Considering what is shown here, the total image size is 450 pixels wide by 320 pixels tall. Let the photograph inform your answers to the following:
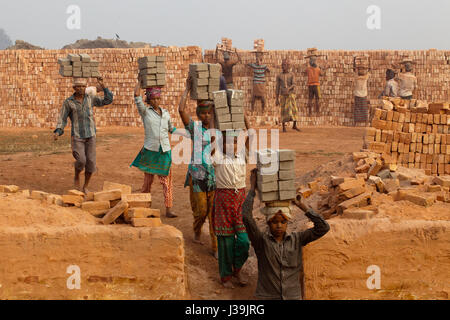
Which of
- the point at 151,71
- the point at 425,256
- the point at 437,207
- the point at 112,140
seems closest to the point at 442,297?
the point at 425,256

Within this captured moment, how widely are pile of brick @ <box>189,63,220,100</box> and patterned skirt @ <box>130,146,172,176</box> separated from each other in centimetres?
121

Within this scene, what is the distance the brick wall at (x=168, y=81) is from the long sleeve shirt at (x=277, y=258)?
554 inches

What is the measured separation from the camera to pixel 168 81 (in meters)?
18.5

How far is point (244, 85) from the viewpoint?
63.7 ft

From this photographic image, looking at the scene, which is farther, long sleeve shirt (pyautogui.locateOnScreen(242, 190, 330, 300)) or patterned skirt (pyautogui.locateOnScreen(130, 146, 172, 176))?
patterned skirt (pyautogui.locateOnScreen(130, 146, 172, 176))

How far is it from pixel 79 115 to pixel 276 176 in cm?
392

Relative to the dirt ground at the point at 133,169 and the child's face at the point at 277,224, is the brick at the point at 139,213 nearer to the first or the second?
the dirt ground at the point at 133,169

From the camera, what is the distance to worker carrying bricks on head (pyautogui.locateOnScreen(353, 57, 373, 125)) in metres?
18.1

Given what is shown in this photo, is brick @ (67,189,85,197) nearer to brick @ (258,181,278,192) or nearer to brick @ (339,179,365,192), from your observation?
brick @ (258,181,278,192)

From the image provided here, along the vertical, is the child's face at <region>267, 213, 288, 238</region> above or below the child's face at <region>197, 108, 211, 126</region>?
below

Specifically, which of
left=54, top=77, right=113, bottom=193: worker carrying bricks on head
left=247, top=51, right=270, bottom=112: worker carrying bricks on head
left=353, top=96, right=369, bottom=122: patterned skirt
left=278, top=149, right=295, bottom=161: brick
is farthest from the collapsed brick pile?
left=353, top=96, right=369, bottom=122: patterned skirt

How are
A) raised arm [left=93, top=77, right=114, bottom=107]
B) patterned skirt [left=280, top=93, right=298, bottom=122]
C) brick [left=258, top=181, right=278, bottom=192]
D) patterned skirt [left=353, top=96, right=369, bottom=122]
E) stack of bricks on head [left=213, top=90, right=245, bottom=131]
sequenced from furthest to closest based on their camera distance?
patterned skirt [left=353, top=96, right=369, bottom=122] < patterned skirt [left=280, top=93, right=298, bottom=122] < raised arm [left=93, top=77, right=114, bottom=107] < stack of bricks on head [left=213, top=90, right=245, bottom=131] < brick [left=258, top=181, right=278, bottom=192]

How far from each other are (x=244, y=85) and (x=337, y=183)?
13268mm

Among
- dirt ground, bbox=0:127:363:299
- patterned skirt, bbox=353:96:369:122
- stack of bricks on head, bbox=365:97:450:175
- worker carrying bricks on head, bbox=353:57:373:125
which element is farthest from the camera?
patterned skirt, bbox=353:96:369:122
